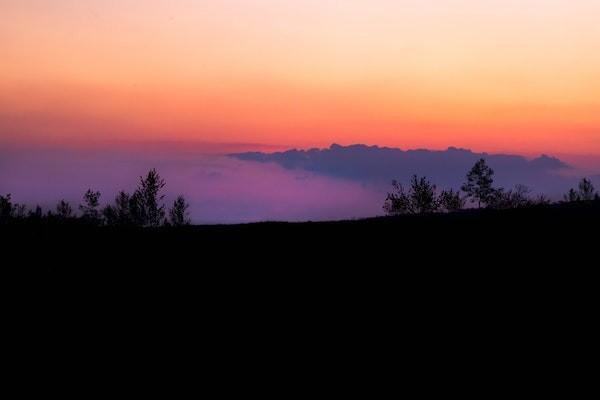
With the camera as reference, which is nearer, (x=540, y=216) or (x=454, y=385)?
(x=454, y=385)

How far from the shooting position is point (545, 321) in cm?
1469

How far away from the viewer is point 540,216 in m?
24.3

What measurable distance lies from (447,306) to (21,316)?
38.5 feet

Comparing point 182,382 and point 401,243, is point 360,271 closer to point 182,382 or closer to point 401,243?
point 401,243

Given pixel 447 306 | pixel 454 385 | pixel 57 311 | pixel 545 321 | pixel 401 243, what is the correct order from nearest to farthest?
pixel 454 385 → pixel 545 321 → pixel 447 306 → pixel 57 311 → pixel 401 243

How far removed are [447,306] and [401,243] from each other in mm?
6523

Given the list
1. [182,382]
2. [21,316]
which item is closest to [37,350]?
[21,316]

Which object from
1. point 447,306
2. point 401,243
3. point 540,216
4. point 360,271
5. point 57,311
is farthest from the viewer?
point 540,216

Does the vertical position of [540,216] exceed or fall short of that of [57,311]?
it exceeds it

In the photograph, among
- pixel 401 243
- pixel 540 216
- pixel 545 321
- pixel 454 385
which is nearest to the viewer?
pixel 454 385

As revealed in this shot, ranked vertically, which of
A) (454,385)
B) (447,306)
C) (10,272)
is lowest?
(454,385)

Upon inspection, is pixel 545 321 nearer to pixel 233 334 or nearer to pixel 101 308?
pixel 233 334

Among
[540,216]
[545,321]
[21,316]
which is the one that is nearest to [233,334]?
[21,316]

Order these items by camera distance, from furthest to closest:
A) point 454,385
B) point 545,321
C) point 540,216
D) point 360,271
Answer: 1. point 540,216
2. point 360,271
3. point 545,321
4. point 454,385
